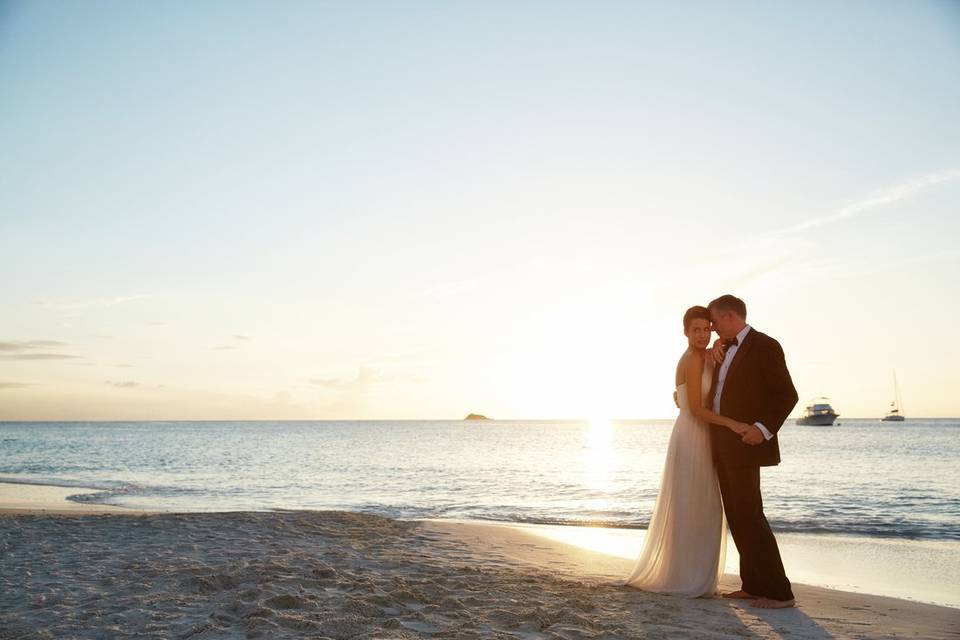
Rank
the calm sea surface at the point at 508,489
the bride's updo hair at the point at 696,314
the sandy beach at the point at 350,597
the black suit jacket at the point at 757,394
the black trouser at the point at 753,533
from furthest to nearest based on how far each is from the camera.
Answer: the calm sea surface at the point at 508,489
the bride's updo hair at the point at 696,314
the black trouser at the point at 753,533
the black suit jacket at the point at 757,394
the sandy beach at the point at 350,597

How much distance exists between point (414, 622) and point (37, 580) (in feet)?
11.8

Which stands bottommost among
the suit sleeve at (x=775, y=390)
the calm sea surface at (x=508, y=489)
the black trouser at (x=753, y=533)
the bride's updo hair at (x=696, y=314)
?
the calm sea surface at (x=508, y=489)

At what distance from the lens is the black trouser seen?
5773 mm

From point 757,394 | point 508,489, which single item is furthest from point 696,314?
point 508,489

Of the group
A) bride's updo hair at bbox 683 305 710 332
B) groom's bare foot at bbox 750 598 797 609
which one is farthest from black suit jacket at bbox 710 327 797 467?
groom's bare foot at bbox 750 598 797 609

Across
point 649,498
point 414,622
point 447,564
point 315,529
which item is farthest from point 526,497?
point 414,622

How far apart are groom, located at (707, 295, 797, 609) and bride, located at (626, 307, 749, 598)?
0.40 feet

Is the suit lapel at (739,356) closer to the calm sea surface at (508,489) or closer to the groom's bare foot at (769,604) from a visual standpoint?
the groom's bare foot at (769,604)

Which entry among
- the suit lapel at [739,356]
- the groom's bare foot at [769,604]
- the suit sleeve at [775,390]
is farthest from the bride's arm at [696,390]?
the groom's bare foot at [769,604]

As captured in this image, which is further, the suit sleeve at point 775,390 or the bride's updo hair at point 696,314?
the bride's updo hair at point 696,314

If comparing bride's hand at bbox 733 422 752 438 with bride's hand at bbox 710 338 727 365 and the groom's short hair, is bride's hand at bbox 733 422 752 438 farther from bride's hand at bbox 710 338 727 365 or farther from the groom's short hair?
the groom's short hair

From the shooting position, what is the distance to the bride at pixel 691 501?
595 centimetres

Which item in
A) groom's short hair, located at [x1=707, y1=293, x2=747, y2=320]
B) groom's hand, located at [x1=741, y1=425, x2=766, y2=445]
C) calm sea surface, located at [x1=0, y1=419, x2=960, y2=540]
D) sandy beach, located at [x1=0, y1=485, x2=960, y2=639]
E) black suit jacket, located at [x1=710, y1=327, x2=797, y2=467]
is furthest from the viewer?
calm sea surface, located at [x1=0, y1=419, x2=960, y2=540]

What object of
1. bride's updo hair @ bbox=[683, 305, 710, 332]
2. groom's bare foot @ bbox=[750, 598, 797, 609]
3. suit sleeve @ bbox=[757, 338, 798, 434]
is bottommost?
groom's bare foot @ bbox=[750, 598, 797, 609]
